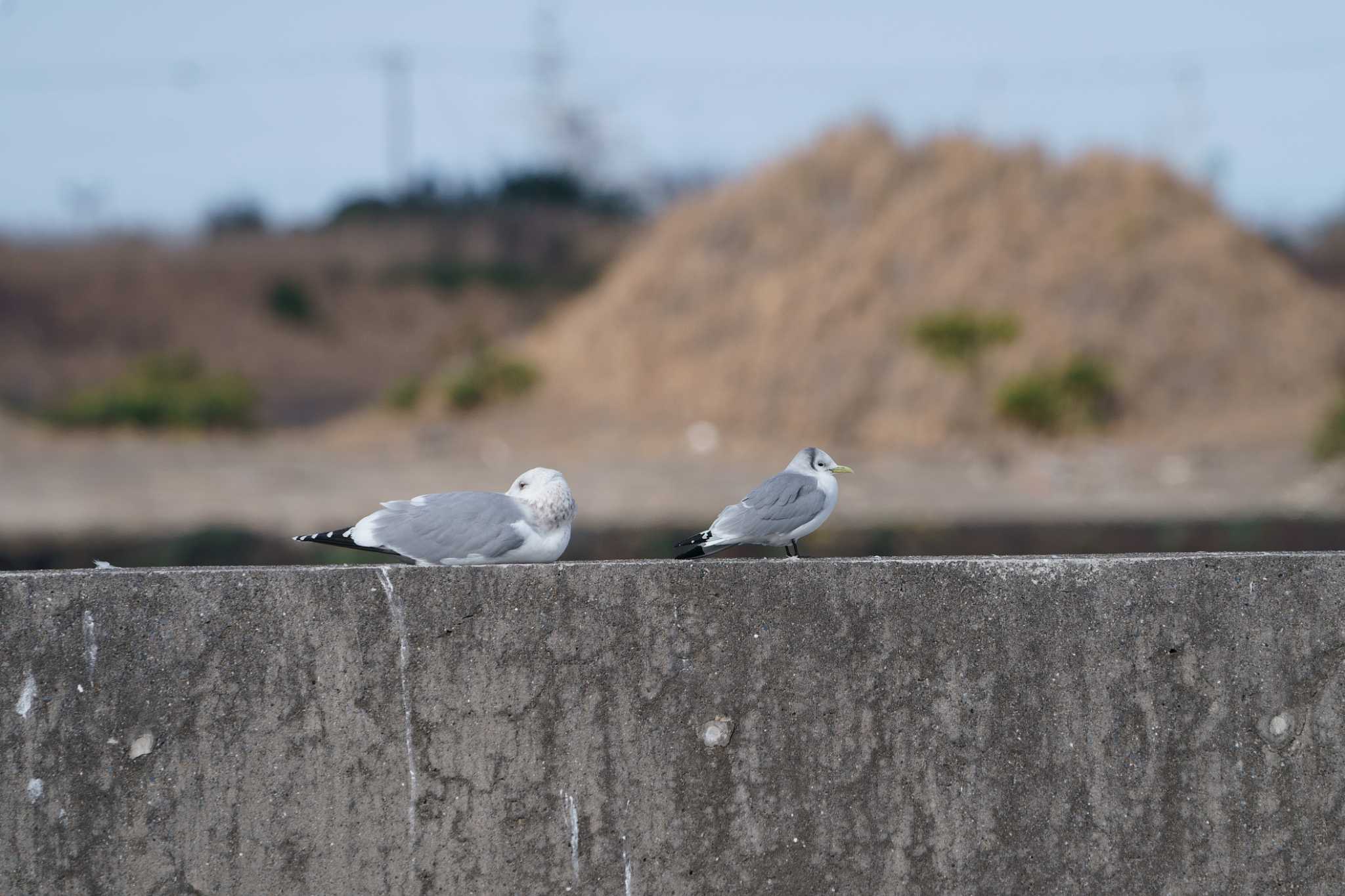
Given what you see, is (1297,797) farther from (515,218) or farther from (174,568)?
(515,218)

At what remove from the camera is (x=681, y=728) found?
3.07 m

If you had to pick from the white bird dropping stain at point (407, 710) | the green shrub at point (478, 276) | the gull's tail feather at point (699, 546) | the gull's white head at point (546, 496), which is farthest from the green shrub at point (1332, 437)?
the green shrub at point (478, 276)

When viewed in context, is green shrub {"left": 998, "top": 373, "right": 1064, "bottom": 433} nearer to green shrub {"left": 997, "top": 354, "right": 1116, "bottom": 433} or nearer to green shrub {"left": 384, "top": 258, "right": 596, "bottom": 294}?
green shrub {"left": 997, "top": 354, "right": 1116, "bottom": 433}

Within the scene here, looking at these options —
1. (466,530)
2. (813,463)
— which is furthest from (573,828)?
(813,463)

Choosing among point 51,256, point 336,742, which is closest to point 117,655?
point 336,742

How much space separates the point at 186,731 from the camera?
3008 mm

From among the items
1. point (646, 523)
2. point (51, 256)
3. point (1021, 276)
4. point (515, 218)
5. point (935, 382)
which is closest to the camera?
point (646, 523)

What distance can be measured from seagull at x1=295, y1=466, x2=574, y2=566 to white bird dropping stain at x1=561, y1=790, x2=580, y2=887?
549 mm

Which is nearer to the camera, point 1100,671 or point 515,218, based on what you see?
point 1100,671

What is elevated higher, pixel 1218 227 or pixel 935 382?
pixel 1218 227

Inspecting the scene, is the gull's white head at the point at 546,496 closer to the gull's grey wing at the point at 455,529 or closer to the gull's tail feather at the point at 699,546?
the gull's grey wing at the point at 455,529

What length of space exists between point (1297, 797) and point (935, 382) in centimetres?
1749

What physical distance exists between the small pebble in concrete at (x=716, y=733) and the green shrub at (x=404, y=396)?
66.7ft

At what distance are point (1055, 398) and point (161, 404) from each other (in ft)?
42.4
